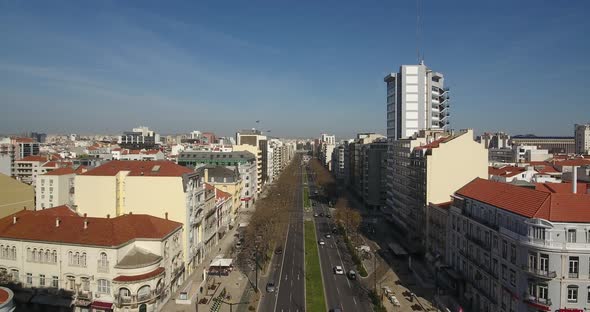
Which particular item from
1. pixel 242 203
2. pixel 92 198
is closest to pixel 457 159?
pixel 92 198

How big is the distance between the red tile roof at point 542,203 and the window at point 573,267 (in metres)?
3.54

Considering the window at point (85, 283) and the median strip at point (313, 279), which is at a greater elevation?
the window at point (85, 283)

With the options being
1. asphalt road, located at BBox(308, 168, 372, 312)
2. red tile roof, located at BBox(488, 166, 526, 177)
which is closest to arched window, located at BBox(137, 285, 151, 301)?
asphalt road, located at BBox(308, 168, 372, 312)

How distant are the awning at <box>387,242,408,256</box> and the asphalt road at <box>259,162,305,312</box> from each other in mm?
16184

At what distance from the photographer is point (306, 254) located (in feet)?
255

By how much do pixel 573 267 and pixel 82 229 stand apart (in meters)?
53.3

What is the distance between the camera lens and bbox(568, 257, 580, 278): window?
Result: 3917 centimetres

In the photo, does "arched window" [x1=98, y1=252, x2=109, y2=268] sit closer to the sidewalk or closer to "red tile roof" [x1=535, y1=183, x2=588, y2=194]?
the sidewalk

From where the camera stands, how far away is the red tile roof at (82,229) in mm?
51031

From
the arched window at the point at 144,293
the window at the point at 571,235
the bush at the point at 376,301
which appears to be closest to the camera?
the window at the point at 571,235

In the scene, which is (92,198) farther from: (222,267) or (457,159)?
(457,159)

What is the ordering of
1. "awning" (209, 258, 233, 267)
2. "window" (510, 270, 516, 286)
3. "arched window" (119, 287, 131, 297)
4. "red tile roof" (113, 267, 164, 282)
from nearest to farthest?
"window" (510, 270, 516, 286) < "red tile roof" (113, 267, 164, 282) < "arched window" (119, 287, 131, 297) < "awning" (209, 258, 233, 267)

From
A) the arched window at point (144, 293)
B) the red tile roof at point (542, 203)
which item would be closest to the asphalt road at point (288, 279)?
the arched window at point (144, 293)

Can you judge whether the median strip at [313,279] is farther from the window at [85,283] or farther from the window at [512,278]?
the window at [85,283]
